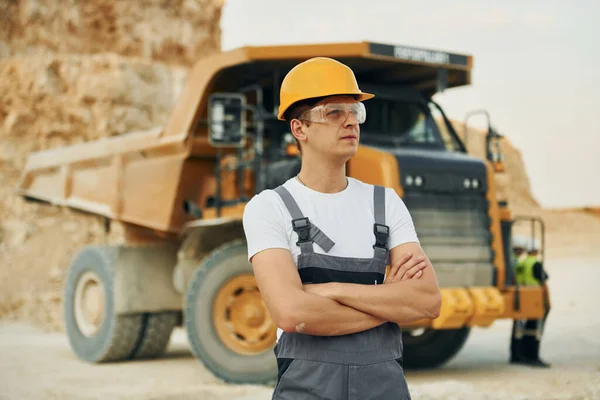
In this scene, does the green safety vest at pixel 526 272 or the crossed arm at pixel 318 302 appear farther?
the green safety vest at pixel 526 272

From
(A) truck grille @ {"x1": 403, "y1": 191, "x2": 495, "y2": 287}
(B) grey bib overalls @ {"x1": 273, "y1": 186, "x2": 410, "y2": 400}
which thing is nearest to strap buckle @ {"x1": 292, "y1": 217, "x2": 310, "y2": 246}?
(B) grey bib overalls @ {"x1": 273, "y1": 186, "x2": 410, "y2": 400}

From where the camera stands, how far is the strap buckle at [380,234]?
2.89 meters

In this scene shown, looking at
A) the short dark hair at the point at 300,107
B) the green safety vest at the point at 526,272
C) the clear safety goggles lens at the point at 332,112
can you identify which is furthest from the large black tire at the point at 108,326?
the clear safety goggles lens at the point at 332,112

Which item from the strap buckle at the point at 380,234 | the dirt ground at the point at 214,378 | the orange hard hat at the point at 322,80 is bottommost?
the dirt ground at the point at 214,378

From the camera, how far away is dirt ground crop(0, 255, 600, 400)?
7754 mm

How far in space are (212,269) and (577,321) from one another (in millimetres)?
9406

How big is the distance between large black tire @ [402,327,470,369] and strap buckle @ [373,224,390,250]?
7575 millimetres

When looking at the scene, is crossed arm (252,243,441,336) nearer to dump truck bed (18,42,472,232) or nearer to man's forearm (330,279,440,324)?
man's forearm (330,279,440,324)

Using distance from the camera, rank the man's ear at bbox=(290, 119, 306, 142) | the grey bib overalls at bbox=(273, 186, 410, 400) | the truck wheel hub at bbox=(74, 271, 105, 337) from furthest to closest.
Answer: the truck wheel hub at bbox=(74, 271, 105, 337) → the man's ear at bbox=(290, 119, 306, 142) → the grey bib overalls at bbox=(273, 186, 410, 400)

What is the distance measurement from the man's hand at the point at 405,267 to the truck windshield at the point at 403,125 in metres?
5.79

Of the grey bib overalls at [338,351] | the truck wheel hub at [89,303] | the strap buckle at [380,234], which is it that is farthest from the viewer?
the truck wheel hub at [89,303]

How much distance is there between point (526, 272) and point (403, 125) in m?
1.89

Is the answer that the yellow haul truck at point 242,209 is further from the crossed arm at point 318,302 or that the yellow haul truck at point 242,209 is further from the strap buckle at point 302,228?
the strap buckle at point 302,228

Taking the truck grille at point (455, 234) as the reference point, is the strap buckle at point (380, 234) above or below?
above
